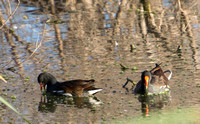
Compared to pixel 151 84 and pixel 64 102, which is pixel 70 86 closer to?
pixel 64 102

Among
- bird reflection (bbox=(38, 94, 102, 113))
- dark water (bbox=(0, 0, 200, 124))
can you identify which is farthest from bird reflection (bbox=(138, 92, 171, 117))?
bird reflection (bbox=(38, 94, 102, 113))

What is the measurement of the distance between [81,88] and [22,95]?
4.88 feet

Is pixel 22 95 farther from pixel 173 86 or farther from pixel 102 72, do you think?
pixel 173 86

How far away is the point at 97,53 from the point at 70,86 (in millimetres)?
3558

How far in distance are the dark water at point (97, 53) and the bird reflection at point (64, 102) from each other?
24mm

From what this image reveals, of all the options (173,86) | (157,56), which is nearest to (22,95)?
(173,86)

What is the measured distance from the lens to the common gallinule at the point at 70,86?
9.25 meters

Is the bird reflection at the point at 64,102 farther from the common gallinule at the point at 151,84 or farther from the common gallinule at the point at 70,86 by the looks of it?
the common gallinule at the point at 151,84

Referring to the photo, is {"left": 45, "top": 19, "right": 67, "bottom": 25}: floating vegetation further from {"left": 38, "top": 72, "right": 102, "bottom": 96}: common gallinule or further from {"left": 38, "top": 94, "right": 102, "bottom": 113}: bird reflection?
{"left": 38, "top": 94, "right": 102, "bottom": 113}: bird reflection

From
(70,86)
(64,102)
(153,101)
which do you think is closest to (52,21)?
(70,86)

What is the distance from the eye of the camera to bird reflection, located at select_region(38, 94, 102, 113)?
8.71m

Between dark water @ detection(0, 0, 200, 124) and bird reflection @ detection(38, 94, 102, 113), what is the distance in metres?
0.02

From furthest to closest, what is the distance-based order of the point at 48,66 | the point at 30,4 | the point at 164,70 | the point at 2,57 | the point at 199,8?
the point at 30,4 < the point at 199,8 < the point at 2,57 < the point at 48,66 < the point at 164,70

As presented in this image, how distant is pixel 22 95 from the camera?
937cm
